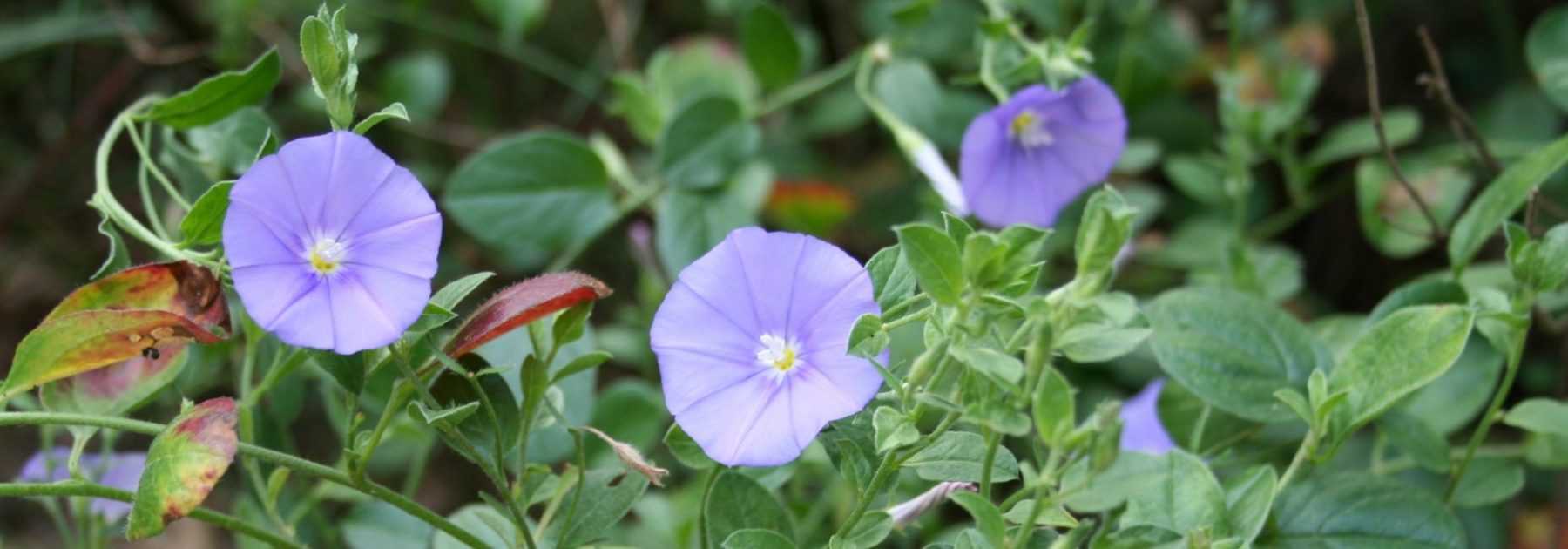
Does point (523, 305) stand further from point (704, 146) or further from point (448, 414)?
point (704, 146)

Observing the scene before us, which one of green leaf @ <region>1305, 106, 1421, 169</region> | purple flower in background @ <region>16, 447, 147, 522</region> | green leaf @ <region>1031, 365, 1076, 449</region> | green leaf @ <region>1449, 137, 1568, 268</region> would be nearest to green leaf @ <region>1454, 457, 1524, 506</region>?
green leaf @ <region>1449, 137, 1568, 268</region>

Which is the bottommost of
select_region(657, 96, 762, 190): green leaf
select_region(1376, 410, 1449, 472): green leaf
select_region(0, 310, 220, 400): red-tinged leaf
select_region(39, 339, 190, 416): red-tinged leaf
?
select_region(1376, 410, 1449, 472): green leaf

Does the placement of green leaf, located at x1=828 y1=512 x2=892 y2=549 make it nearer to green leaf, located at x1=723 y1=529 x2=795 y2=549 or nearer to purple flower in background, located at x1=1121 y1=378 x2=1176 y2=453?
green leaf, located at x1=723 y1=529 x2=795 y2=549

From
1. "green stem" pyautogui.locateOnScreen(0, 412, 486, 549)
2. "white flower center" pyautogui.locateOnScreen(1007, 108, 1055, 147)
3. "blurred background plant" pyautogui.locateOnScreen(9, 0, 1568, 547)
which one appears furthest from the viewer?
"blurred background plant" pyautogui.locateOnScreen(9, 0, 1568, 547)

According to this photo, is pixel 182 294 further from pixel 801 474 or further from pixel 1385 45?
pixel 1385 45

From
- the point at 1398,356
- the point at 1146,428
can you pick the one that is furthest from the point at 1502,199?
the point at 1146,428
